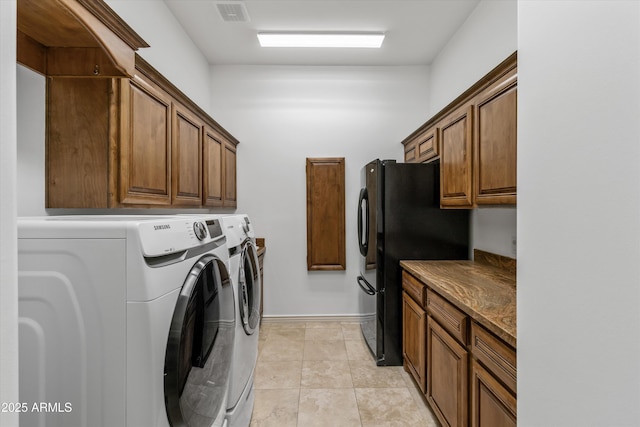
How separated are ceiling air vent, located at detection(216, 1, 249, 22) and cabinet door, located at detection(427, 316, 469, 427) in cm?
270

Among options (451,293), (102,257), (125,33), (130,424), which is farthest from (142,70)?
(451,293)

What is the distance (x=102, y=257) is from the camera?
2.95 feet

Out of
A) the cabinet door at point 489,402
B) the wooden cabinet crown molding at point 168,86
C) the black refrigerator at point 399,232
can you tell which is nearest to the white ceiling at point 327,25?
the wooden cabinet crown molding at point 168,86

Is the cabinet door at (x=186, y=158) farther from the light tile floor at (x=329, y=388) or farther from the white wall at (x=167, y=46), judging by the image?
the light tile floor at (x=329, y=388)

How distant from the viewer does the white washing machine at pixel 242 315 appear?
160cm

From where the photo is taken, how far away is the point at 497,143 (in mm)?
1820

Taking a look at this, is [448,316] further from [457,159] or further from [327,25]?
[327,25]

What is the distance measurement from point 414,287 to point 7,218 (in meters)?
2.20

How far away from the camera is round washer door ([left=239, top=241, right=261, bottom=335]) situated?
1.74 metres

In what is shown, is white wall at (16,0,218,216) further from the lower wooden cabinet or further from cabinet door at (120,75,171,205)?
the lower wooden cabinet

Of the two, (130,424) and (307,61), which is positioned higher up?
(307,61)

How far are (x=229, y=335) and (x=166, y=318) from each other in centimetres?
58

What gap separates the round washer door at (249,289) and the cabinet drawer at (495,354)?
3.75 ft

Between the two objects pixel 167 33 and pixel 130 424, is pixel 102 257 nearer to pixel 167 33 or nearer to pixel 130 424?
pixel 130 424
